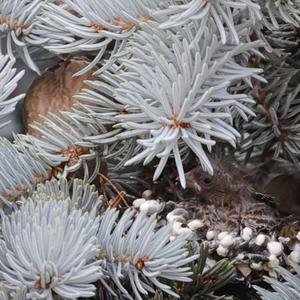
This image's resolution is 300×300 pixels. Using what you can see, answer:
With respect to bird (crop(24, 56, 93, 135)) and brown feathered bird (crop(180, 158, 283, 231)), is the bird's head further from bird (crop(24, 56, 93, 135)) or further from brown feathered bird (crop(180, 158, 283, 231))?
bird (crop(24, 56, 93, 135))

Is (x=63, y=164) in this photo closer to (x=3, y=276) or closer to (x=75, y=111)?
(x=75, y=111)

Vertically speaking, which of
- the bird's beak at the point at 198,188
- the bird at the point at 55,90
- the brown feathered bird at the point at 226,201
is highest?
the bird at the point at 55,90

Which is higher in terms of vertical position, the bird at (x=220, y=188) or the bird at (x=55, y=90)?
the bird at (x=55, y=90)

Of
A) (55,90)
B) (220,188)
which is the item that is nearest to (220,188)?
(220,188)

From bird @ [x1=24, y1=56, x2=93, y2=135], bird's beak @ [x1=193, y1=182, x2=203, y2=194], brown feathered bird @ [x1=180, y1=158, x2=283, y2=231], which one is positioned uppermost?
bird @ [x1=24, y1=56, x2=93, y2=135]

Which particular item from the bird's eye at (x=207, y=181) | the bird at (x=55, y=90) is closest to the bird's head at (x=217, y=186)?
the bird's eye at (x=207, y=181)

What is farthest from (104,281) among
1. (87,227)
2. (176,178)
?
(176,178)

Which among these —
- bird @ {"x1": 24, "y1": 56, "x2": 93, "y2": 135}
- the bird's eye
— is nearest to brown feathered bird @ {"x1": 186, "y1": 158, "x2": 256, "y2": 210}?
the bird's eye

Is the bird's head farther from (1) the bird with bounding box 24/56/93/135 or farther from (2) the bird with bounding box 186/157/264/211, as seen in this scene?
(1) the bird with bounding box 24/56/93/135

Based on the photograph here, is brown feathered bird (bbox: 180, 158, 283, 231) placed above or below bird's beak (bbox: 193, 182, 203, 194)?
below

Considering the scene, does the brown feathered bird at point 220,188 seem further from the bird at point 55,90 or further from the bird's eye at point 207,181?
the bird at point 55,90

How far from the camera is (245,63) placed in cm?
55

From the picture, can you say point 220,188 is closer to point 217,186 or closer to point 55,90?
point 217,186

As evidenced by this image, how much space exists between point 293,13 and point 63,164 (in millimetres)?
206
